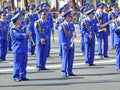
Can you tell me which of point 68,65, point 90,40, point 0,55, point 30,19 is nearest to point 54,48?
point 30,19

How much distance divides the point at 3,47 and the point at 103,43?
405 cm

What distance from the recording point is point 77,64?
16250 millimetres

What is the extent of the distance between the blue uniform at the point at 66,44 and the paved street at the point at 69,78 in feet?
1.24

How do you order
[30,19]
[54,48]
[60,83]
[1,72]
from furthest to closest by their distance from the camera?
[54,48]
[30,19]
[1,72]
[60,83]

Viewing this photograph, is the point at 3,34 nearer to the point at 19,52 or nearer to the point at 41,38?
the point at 41,38

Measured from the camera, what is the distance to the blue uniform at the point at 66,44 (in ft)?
43.7

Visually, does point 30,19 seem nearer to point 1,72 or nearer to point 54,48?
point 54,48

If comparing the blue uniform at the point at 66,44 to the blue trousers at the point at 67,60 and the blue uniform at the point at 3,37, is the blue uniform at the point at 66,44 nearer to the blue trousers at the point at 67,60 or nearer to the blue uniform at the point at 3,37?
the blue trousers at the point at 67,60

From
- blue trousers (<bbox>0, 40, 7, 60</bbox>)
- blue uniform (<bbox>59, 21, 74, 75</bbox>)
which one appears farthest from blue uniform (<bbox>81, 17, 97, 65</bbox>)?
blue trousers (<bbox>0, 40, 7, 60</bbox>)

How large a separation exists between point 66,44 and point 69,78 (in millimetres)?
1013

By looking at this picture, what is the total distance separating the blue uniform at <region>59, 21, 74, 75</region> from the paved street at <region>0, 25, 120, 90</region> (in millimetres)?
378

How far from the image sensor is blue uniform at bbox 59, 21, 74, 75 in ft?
43.7

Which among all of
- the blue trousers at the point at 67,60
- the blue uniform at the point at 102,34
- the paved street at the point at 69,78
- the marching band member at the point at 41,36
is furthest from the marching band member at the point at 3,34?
the blue trousers at the point at 67,60

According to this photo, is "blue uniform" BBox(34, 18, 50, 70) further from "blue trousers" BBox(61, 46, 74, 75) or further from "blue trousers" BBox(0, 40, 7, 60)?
"blue trousers" BBox(0, 40, 7, 60)
